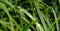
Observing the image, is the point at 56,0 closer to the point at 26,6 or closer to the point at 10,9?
the point at 26,6

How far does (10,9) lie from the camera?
3.83 feet

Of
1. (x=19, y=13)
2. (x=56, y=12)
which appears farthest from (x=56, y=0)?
(x=19, y=13)

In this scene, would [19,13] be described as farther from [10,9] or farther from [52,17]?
[52,17]

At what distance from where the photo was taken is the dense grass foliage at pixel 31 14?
3.39 feet

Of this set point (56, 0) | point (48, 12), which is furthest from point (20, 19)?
point (56, 0)

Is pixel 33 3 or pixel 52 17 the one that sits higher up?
pixel 33 3

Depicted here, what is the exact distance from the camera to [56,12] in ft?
3.88

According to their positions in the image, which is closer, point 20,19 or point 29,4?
point 20,19

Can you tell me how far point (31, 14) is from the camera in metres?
1.15

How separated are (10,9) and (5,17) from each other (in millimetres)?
67

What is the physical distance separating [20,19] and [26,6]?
197 mm

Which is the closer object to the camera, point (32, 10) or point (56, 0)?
point (32, 10)

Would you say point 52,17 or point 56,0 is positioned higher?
point 56,0

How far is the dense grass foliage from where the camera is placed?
1.03 meters
